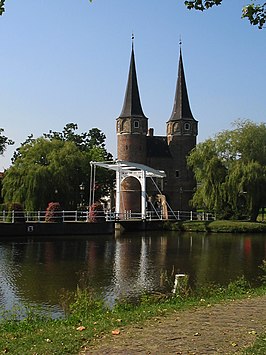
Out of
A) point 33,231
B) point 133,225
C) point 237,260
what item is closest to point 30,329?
point 237,260

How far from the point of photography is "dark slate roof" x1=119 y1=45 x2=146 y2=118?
46969mm

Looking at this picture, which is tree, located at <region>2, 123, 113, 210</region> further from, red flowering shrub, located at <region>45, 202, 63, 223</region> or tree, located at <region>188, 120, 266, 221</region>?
tree, located at <region>188, 120, 266, 221</region>

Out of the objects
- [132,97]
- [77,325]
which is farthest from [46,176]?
[77,325]

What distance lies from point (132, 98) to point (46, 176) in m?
14.9

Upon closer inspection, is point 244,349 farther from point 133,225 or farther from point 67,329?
point 133,225

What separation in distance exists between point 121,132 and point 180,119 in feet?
19.4

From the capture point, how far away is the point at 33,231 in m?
30.1

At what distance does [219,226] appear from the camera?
3441 centimetres

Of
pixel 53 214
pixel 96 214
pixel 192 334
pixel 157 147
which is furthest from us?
pixel 157 147

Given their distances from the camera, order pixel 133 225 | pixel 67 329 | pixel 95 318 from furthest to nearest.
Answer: pixel 133 225
pixel 95 318
pixel 67 329

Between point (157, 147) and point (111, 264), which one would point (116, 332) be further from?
point (157, 147)

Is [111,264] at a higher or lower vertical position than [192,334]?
lower

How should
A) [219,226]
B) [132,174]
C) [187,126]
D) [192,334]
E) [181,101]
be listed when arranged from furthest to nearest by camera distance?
[181,101] → [187,126] → [132,174] → [219,226] → [192,334]

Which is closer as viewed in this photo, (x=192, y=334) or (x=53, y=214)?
(x=192, y=334)
